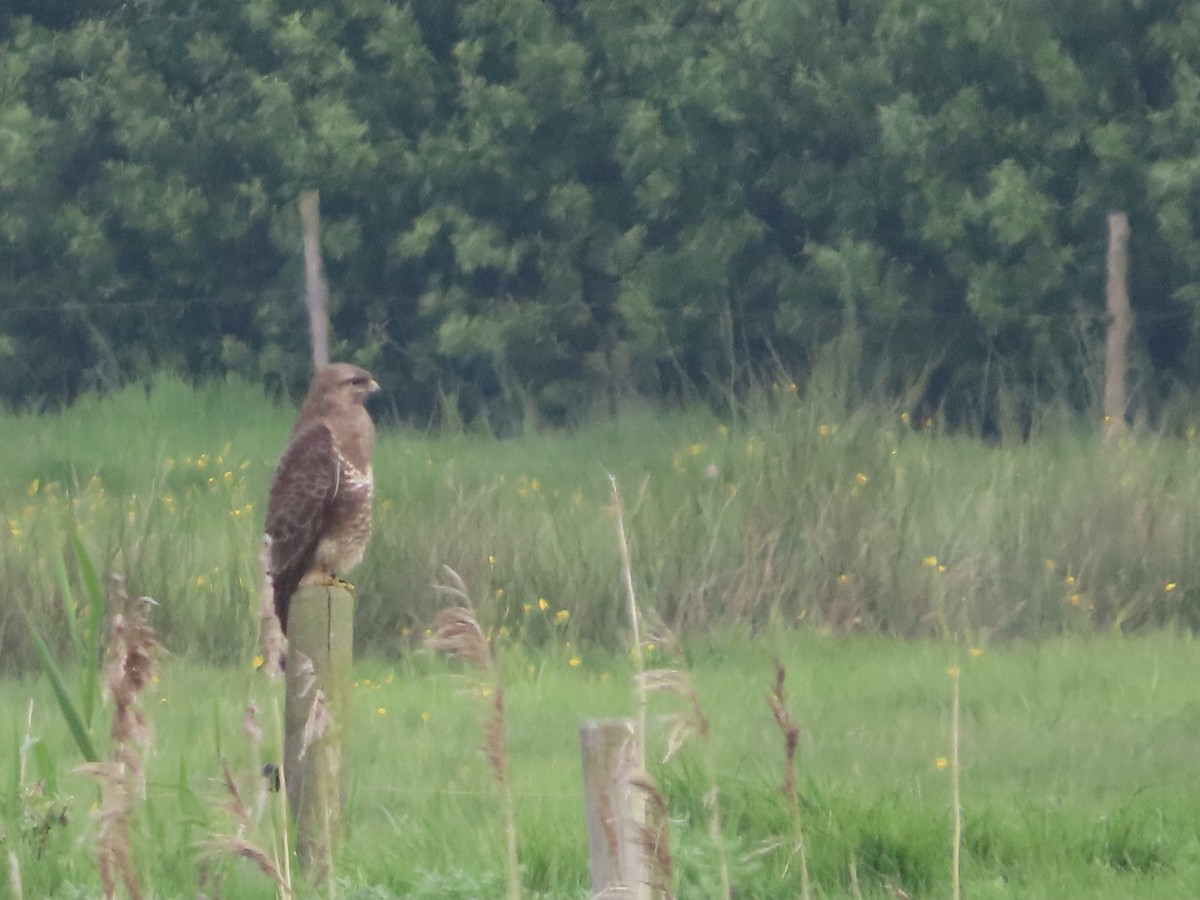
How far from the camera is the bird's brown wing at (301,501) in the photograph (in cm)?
610

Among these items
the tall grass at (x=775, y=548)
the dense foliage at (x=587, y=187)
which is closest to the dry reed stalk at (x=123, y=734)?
the tall grass at (x=775, y=548)

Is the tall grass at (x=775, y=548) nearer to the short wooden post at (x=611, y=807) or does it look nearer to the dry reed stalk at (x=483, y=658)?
the short wooden post at (x=611, y=807)

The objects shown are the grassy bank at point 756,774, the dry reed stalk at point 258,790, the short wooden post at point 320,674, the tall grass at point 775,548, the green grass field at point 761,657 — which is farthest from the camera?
the tall grass at point 775,548

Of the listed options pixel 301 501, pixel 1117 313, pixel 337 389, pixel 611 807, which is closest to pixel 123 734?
pixel 611 807

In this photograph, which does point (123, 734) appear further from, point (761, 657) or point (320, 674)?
point (761, 657)

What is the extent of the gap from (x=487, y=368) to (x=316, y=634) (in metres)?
16.5

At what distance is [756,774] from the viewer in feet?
17.6

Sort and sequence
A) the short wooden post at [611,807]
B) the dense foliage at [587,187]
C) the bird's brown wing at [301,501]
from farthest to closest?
the dense foliage at [587,187] < the bird's brown wing at [301,501] < the short wooden post at [611,807]

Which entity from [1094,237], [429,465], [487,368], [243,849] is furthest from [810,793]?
[487,368]

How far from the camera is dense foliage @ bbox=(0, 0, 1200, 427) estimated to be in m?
18.5

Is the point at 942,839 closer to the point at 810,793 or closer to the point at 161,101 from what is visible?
the point at 810,793

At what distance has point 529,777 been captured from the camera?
6223mm

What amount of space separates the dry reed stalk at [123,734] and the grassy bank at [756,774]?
0.38 feet

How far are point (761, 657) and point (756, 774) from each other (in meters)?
2.83
